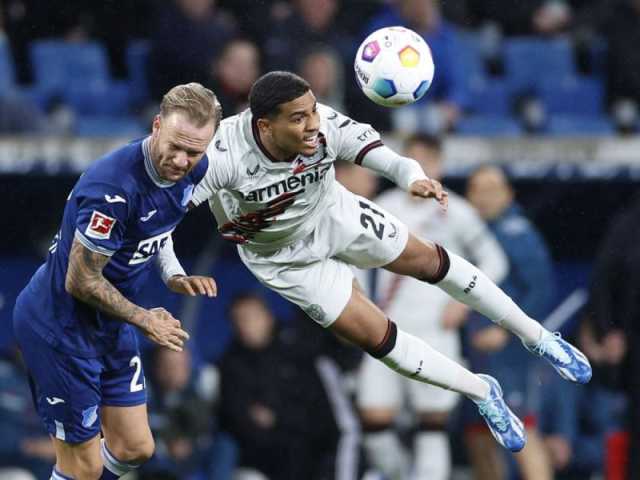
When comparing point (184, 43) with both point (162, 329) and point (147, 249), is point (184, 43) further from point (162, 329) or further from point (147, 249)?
point (162, 329)

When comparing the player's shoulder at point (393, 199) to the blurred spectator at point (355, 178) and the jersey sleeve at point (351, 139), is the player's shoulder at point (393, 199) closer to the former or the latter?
the blurred spectator at point (355, 178)

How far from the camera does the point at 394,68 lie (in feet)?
25.1

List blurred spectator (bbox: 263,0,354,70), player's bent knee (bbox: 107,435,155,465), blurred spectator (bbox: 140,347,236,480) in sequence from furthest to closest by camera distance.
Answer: blurred spectator (bbox: 263,0,354,70)
blurred spectator (bbox: 140,347,236,480)
player's bent knee (bbox: 107,435,155,465)

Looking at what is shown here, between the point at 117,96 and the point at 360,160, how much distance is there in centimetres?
434

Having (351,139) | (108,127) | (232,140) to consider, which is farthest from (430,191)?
(108,127)

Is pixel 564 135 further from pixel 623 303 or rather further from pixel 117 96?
pixel 117 96

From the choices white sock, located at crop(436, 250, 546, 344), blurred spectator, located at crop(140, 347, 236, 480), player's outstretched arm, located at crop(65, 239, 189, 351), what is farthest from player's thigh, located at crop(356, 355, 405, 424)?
player's outstretched arm, located at crop(65, 239, 189, 351)

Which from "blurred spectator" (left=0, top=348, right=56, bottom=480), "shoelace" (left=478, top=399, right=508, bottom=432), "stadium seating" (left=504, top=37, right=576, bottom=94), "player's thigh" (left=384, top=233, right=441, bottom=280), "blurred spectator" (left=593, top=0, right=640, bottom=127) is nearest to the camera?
"player's thigh" (left=384, top=233, right=441, bottom=280)

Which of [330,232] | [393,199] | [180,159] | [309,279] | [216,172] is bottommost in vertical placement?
[393,199]

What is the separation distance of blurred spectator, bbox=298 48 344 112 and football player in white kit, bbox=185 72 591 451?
3004mm

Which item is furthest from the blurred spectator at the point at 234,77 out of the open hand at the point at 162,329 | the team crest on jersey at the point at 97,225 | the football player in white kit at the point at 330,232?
the open hand at the point at 162,329

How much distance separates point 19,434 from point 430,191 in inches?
181

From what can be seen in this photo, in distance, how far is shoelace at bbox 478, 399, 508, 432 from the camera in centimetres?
823

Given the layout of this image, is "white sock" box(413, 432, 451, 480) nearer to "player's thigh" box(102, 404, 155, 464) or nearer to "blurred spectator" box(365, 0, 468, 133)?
"blurred spectator" box(365, 0, 468, 133)
